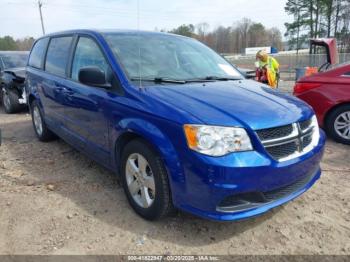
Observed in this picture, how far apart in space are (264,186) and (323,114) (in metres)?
3.64

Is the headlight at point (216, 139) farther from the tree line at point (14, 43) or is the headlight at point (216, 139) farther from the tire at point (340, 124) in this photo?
the tree line at point (14, 43)

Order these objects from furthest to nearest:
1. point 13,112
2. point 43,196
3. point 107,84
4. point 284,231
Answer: point 13,112 < point 43,196 < point 107,84 < point 284,231

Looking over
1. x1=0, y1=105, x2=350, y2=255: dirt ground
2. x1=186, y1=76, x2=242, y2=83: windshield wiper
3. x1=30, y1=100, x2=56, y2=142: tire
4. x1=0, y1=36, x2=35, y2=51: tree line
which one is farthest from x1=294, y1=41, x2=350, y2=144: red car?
x1=0, y1=36, x2=35, y2=51: tree line

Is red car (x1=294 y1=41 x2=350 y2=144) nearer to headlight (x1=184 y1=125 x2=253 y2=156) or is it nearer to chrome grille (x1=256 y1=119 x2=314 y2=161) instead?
chrome grille (x1=256 y1=119 x2=314 y2=161)

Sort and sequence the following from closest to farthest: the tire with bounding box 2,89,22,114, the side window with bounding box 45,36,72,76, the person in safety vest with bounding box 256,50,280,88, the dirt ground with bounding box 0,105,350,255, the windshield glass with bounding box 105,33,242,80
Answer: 1. the dirt ground with bounding box 0,105,350,255
2. the windshield glass with bounding box 105,33,242,80
3. the side window with bounding box 45,36,72,76
4. the person in safety vest with bounding box 256,50,280,88
5. the tire with bounding box 2,89,22,114

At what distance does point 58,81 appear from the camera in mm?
4547

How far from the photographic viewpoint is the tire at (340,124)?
557 centimetres

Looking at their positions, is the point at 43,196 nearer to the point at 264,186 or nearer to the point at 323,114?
the point at 264,186

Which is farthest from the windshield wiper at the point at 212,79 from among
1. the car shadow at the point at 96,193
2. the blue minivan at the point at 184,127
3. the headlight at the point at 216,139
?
the car shadow at the point at 96,193

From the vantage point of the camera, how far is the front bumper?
2.55 m

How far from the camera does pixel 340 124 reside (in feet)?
18.5

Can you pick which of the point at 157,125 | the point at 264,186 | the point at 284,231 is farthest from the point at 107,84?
the point at 284,231

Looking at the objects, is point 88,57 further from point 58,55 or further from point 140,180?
point 140,180

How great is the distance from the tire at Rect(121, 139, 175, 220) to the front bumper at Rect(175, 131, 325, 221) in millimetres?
182
